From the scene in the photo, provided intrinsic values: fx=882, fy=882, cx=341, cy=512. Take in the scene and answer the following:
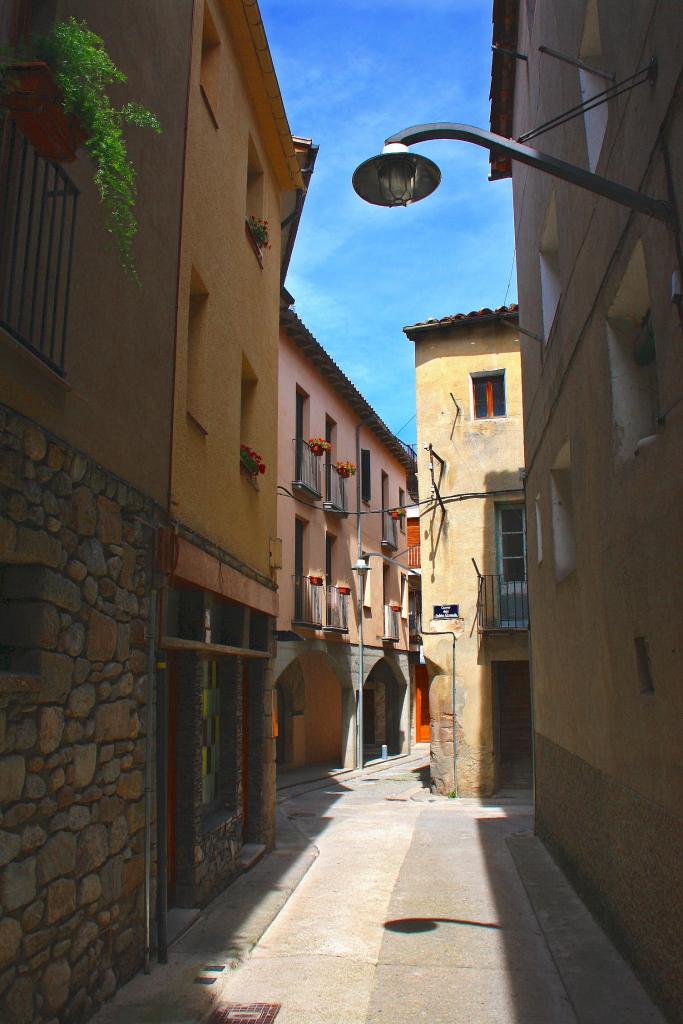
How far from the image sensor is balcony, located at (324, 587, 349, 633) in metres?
19.8

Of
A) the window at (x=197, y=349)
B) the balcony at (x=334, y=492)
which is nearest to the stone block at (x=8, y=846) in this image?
the window at (x=197, y=349)

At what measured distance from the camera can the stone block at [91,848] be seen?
454cm

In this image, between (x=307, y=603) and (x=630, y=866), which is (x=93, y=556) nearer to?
(x=630, y=866)

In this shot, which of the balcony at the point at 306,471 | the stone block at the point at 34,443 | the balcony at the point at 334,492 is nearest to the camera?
the stone block at the point at 34,443

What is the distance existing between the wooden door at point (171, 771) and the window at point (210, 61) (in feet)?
16.5

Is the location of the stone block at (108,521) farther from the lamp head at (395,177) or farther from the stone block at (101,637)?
the lamp head at (395,177)

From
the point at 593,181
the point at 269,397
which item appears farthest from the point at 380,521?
the point at 593,181

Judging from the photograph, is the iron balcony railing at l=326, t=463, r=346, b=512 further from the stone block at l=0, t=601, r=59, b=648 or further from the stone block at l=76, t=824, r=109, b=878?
the stone block at l=0, t=601, r=59, b=648

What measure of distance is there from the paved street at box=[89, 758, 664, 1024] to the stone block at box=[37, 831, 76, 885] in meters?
0.93

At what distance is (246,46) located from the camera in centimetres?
921

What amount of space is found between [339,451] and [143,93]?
1585 cm

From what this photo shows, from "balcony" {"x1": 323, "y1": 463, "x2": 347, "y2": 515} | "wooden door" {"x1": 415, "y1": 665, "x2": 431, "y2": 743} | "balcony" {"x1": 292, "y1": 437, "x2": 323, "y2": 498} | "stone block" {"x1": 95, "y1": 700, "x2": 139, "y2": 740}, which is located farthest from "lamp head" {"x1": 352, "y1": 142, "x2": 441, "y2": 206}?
"wooden door" {"x1": 415, "y1": 665, "x2": 431, "y2": 743}

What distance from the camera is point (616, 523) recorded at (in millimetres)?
5586

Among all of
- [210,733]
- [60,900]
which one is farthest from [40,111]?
[210,733]
